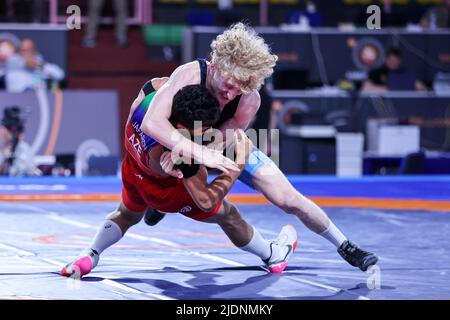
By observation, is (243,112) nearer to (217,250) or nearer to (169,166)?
(169,166)

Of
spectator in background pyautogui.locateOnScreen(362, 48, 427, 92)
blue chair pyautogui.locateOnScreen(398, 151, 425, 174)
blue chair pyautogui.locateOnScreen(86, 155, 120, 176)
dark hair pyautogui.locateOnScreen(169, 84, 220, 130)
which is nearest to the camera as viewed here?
dark hair pyautogui.locateOnScreen(169, 84, 220, 130)

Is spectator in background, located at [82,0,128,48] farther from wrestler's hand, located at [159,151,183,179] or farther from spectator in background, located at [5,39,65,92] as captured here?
wrestler's hand, located at [159,151,183,179]

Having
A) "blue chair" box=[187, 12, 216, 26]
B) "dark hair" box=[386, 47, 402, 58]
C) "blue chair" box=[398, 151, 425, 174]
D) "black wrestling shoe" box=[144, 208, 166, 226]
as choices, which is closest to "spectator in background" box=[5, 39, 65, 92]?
"blue chair" box=[187, 12, 216, 26]

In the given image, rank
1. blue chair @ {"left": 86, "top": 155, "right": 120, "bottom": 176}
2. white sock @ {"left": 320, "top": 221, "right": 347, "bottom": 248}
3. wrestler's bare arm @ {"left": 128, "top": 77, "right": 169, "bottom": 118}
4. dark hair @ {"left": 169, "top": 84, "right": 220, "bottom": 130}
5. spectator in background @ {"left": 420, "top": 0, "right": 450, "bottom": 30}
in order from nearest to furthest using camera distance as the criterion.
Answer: dark hair @ {"left": 169, "top": 84, "right": 220, "bottom": 130}
wrestler's bare arm @ {"left": 128, "top": 77, "right": 169, "bottom": 118}
white sock @ {"left": 320, "top": 221, "right": 347, "bottom": 248}
blue chair @ {"left": 86, "top": 155, "right": 120, "bottom": 176}
spectator in background @ {"left": 420, "top": 0, "right": 450, "bottom": 30}

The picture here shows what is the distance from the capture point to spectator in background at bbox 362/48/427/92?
1224 cm

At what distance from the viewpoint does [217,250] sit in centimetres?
577

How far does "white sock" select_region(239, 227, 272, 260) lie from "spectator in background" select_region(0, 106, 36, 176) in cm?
507

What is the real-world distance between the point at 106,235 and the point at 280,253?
86cm

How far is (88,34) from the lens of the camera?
13.3 m

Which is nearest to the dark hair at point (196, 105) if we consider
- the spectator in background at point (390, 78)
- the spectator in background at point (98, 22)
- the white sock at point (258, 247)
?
the white sock at point (258, 247)

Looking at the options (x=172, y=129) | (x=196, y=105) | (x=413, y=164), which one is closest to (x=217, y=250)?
(x=172, y=129)

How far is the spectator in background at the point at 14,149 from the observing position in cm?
989
